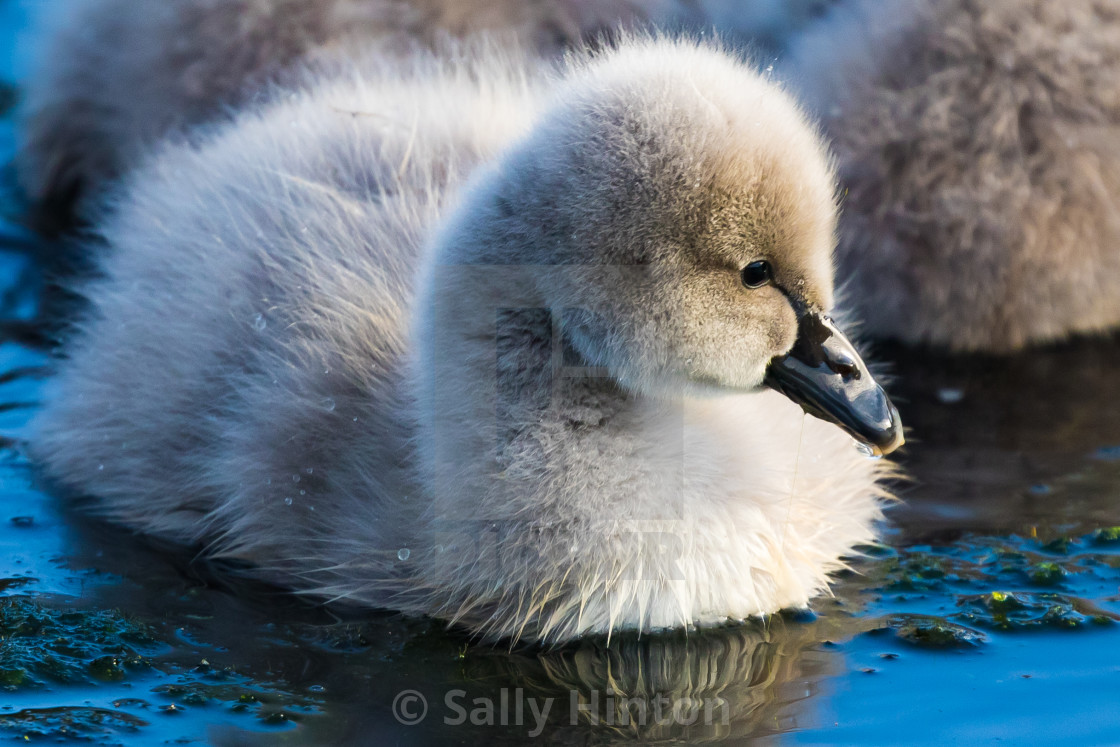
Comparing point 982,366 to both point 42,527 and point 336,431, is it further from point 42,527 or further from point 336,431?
point 42,527

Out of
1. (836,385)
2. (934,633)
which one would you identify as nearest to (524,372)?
(836,385)

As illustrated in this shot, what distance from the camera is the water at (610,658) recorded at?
88.4 inches

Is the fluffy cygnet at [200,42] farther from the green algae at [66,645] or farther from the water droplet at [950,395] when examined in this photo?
the green algae at [66,645]

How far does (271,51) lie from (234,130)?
20.3 inches

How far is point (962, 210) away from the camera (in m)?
3.49

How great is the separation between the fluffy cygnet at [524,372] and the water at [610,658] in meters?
0.07

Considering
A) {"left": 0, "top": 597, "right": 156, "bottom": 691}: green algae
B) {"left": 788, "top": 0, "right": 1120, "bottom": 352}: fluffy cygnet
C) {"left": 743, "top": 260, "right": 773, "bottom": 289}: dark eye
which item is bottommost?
{"left": 0, "top": 597, "right": 156, "bottom": 691}: green algae

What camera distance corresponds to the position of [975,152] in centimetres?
347

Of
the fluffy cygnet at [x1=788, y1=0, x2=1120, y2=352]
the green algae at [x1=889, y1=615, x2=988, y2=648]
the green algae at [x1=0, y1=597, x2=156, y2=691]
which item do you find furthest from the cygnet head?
the fluffy cygnet at [x1=788, y1=0, x2=1120, y2=352]

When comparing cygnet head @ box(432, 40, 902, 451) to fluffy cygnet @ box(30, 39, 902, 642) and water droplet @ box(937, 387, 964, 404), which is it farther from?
water droplet @ box(937, 387, 964, 404)

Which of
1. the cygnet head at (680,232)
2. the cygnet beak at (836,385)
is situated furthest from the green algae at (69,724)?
the cygnet beak at (836,385)

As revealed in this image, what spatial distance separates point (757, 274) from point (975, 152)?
1.35 meters

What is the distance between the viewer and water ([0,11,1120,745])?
2244 mm

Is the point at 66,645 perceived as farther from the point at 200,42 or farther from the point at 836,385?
the point at 200,42
